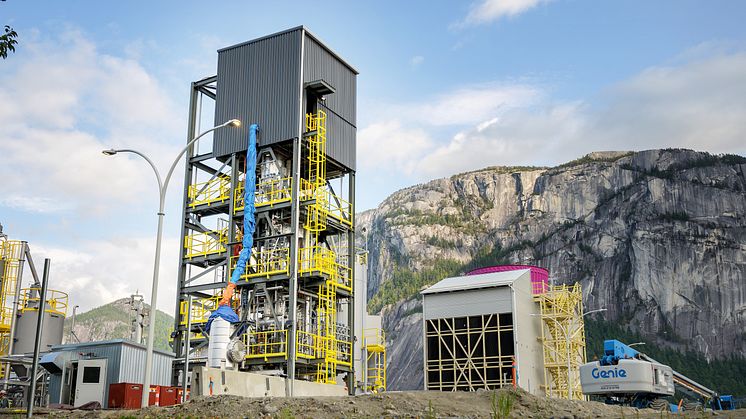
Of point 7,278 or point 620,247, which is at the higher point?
point 620,247

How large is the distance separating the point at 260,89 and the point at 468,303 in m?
20.9

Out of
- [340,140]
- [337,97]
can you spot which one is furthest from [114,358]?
[337,97]

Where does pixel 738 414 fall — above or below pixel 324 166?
below

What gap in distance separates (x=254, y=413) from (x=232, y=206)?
72.2ft

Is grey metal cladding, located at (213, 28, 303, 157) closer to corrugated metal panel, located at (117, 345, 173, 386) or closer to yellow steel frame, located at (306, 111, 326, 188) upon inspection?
yellow steel frame, located at (306, 111, 326, 188)

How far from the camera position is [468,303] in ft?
169

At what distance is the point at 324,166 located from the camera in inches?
1575

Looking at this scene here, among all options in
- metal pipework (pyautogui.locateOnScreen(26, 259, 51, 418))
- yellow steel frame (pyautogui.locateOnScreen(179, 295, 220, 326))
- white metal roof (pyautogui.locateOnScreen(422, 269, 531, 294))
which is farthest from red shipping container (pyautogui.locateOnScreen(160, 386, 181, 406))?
white metal roof (pyautogui.locateOnScreen(422, 269, 531, 294))

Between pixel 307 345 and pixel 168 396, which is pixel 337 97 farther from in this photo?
pixel 168 396

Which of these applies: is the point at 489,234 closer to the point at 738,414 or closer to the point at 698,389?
the point at 698,389

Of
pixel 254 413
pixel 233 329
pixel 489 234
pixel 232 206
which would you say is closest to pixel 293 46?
pixel 232 206

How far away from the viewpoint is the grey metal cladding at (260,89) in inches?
1551

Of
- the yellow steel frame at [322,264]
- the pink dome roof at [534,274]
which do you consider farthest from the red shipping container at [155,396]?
the pink dome roof at [534,274]

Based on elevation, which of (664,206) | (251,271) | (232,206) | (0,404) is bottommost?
(0,404)
